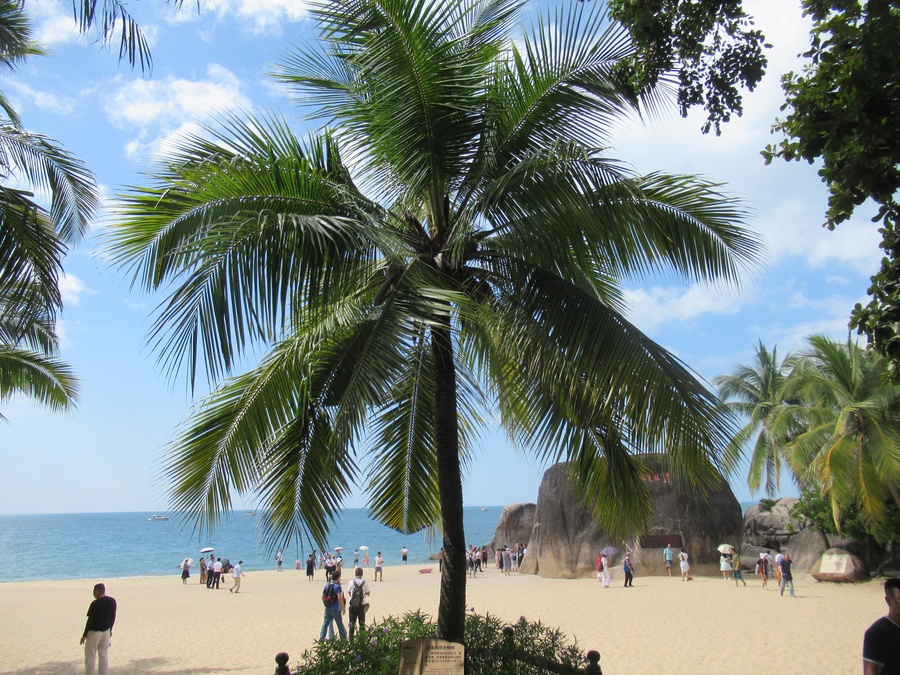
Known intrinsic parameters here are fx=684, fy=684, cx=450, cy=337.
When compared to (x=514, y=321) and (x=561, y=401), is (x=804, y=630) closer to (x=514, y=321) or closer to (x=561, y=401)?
(x=561, y=401)

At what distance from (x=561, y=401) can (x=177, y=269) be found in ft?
11.6

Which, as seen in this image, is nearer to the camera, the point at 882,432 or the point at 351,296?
the point at 351,296

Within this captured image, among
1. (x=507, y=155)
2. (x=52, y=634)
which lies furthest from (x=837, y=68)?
(x=52, y=634)

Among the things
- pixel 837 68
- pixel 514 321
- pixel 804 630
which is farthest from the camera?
pixel 804 630

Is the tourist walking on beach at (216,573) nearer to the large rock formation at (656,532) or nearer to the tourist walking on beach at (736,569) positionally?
the large rock formation at (656,532)

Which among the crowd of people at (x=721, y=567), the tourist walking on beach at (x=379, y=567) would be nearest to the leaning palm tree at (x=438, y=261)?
the crowd of people at (x=721, y=567)

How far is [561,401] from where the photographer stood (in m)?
6.36

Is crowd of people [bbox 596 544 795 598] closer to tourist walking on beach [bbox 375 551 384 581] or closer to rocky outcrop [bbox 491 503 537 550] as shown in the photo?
tourist walking on beach [bbox 375 551 384 581]

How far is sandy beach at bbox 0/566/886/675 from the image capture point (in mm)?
11273

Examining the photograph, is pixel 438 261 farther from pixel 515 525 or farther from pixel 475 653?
pixel 515 525

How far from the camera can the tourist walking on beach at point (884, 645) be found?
4094 millimetres

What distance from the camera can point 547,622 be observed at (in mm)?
15297

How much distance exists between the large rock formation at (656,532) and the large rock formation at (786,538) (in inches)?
88.8

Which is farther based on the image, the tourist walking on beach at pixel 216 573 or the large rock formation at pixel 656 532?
the tourist walking on beach at pixel 216 573
